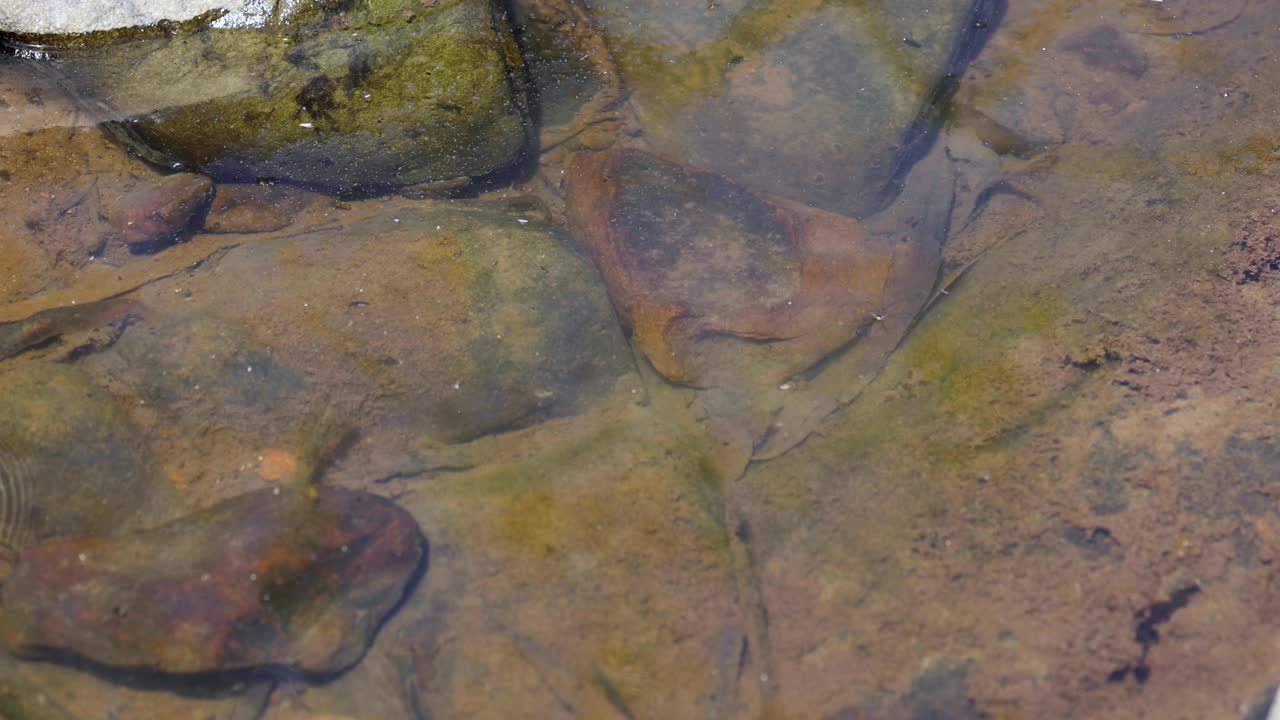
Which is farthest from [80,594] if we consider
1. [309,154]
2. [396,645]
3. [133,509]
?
[309,154]

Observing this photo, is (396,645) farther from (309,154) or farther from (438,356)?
(309,154)

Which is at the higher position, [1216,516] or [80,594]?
[1216,516]

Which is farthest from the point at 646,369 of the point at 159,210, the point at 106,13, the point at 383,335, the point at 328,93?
the point at 106,13

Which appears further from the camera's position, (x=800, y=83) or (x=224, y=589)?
(x=800, y=83)

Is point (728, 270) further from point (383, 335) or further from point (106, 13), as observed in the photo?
point (106, 13)

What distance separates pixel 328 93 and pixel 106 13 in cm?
108

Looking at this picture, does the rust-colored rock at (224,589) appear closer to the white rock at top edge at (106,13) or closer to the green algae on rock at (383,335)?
the green algae on rock at (383,335)

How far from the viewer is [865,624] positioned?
2.47 m

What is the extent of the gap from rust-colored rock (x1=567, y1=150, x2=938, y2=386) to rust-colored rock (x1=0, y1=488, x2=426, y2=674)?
1159 mm

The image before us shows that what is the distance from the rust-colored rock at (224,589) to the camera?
7.72ft

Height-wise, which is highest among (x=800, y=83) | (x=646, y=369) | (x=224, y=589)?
(x=800, y=83)

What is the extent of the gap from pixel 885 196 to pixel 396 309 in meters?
1.94

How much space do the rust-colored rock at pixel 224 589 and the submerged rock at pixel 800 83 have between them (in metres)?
2.01

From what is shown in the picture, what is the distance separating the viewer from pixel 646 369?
10.0 ft
